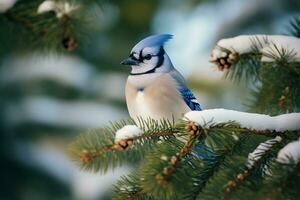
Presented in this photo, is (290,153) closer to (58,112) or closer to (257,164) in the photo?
(257,164)

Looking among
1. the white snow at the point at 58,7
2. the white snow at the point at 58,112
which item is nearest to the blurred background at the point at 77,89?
the white snow at the point at 58,112

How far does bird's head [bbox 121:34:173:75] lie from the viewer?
2.45 metres

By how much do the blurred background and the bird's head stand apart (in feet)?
12.2

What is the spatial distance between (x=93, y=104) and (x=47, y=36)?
4.43 meters

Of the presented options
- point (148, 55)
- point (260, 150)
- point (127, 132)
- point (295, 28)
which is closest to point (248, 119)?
point (260, 150)

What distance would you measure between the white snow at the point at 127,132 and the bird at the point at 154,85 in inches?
9.0

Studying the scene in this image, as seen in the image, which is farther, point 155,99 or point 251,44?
point 155,99

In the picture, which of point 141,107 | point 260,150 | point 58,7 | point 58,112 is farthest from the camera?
point 58,112

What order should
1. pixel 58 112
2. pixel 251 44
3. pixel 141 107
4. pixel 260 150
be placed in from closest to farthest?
1. pixel 260 150
2. pixel 251 44
3. pixel 141 107
4. pixel 58 112

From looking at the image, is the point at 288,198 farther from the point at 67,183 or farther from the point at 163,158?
the point at 67,183

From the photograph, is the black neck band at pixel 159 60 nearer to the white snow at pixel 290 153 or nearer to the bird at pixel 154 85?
the bird at pixel 154 85

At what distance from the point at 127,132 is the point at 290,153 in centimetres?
42

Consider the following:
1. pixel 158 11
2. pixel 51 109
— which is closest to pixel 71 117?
pixel 51 109

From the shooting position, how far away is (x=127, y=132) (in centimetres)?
215
